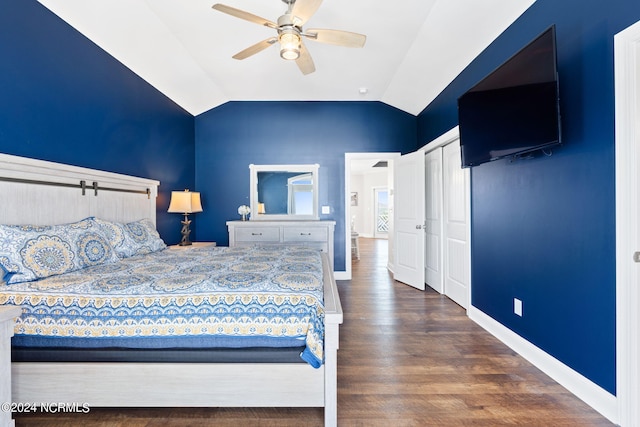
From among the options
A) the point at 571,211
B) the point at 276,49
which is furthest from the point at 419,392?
the point at 276,49

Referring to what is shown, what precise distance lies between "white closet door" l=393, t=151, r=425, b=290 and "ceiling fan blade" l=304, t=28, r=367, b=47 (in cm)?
218

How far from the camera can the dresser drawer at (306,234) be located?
4484 millimetres

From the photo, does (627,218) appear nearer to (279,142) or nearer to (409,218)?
(409,218)

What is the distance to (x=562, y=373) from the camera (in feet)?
6.50

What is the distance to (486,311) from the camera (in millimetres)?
2922

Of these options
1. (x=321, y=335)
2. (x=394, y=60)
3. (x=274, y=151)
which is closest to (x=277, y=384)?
(x=321, y=335)

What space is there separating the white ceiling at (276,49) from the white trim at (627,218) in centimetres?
111

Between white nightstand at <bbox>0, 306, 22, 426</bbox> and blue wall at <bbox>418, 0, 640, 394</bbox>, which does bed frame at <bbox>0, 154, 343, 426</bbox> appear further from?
blue wall at <bbox>418, 0, 640, 394</bbox>

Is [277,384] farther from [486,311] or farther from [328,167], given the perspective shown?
[328,167]

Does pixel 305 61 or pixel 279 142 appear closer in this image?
pixel 305 61

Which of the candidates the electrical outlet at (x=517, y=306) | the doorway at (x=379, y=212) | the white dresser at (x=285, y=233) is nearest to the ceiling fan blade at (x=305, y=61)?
the white dresser at (x=285, y=233)

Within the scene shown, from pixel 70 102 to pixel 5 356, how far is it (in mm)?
2048

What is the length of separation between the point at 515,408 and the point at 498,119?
6.34ft

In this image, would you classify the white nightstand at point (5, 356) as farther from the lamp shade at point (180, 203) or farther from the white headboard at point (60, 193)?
the lamp shade at point (180, 203)
